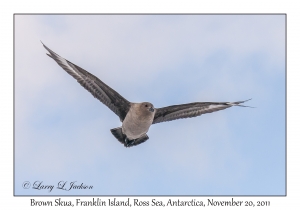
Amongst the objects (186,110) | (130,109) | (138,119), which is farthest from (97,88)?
(186,110)

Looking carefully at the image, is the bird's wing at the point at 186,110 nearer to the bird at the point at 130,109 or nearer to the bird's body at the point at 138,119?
the bird at the point at 130,109

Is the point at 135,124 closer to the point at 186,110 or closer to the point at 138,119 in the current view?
the point at 138,119

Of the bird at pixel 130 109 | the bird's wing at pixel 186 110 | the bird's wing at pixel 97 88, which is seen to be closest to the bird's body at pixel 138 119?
the bird at pixel 130 109

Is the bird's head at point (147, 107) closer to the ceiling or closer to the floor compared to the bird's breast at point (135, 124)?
closer to the ceiling

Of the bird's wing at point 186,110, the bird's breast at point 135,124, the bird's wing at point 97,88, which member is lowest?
the bird's breast at point 135,124

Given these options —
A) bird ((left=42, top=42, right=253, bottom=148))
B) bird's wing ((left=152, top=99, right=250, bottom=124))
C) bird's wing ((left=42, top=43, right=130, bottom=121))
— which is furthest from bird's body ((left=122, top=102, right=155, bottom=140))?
bird's wing ((left=152, top=99, right=250, bottom=124))

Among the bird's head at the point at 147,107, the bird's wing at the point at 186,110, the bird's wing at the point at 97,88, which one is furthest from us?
the bird's wing at the point at 186,110

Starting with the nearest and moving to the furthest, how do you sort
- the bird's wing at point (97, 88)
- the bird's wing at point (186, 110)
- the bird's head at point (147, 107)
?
the bird's head at point (147, 107) → the bird's wing at point (97, 88) → the bird's wing at point (186, 110)
